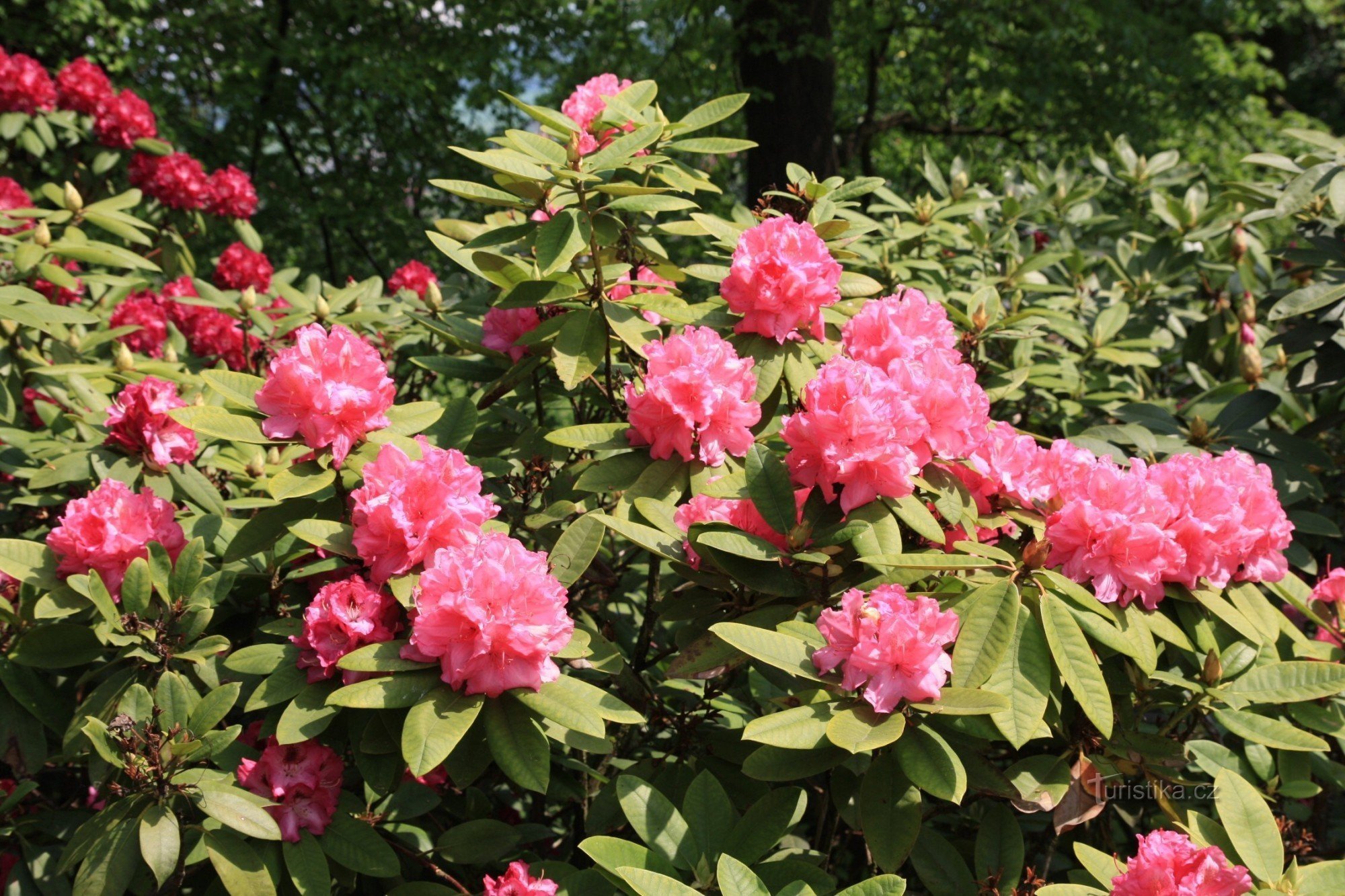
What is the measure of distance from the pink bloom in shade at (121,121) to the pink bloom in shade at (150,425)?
259 cm

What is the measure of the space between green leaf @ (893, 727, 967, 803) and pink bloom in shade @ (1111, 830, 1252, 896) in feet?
0.89

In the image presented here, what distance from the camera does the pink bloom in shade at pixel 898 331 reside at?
5.45 feet

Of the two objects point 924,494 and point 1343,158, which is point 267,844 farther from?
point 1343,158

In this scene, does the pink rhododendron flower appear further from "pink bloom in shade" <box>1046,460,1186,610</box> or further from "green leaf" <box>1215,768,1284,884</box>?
"green leaf" <box>1215,768,1284,884</box>

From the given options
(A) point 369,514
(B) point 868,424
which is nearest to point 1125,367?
(B) point 868,424

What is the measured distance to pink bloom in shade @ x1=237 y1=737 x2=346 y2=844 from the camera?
5.11 feet

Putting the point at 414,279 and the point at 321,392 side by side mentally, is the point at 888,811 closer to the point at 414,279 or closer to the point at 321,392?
the point at 321,392

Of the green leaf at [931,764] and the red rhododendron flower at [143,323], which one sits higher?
the red rhododendron flower at [143,323]

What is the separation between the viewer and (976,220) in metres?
3.17

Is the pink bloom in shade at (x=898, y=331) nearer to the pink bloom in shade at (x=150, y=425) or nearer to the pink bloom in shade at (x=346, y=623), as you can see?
the pink bloom in shade at (x=346, y=623)

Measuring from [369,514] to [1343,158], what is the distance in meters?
2.43

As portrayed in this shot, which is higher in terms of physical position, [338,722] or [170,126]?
[170,126]

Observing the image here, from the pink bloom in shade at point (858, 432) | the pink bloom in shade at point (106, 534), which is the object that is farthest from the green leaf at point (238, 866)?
the pink bloom in shade at point (858, 432)

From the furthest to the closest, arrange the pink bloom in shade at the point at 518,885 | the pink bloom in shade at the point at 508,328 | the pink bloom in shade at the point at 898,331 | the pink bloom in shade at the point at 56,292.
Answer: the pink bloom in shade at the point at 56,292 → the pink bloom in shade at the point at 508,328 → the pink bloom in shade at the point at 898,331 → the pink bloom in shade at the point at 518,885
